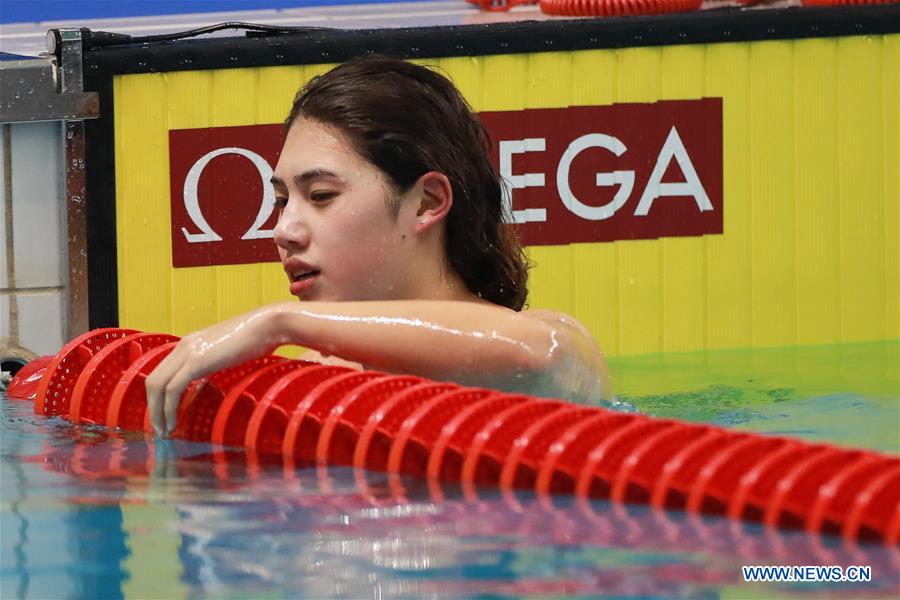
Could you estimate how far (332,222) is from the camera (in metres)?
2.65

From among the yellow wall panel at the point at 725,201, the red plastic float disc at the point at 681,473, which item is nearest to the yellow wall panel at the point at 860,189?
the yellow wall panel at the point at 725,201

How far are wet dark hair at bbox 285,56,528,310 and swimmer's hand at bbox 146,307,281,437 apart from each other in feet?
1.37

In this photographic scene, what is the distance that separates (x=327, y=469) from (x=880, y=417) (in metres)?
1.63

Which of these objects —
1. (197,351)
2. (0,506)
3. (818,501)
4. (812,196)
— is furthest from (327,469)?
(812,196)

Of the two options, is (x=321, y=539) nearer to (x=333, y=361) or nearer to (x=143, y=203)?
(x=333, y=361)

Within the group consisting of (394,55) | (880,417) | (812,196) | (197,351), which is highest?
(394,55)

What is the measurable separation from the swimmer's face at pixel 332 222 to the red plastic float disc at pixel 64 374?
0.53 m

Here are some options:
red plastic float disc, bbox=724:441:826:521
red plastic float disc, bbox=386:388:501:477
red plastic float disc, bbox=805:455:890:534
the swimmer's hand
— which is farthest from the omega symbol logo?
red plastic float disc, bbox=805:455:890:534

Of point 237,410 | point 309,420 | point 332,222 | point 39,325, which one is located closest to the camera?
point 309,420

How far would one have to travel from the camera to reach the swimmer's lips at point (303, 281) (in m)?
2.64

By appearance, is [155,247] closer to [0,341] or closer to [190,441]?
[0,341]

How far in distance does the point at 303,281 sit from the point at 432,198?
31 centimetres

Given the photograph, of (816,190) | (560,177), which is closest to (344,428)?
(560,177)

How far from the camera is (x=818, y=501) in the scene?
1.77 metres
